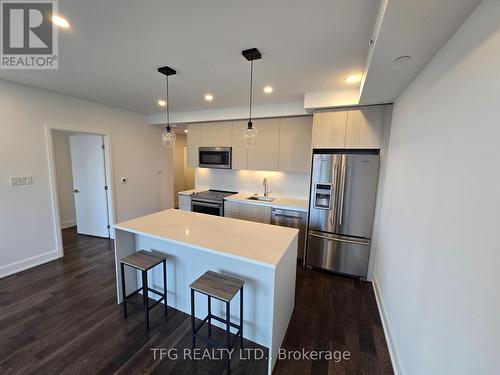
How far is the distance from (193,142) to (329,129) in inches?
109

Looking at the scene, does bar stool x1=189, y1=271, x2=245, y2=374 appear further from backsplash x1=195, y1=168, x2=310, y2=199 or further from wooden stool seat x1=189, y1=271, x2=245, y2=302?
backsplash x1=195, y1=168, x2=310, y2=199

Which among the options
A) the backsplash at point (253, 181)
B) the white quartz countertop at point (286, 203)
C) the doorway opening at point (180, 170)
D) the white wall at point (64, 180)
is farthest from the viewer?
the doorway opening at point (180, 170)

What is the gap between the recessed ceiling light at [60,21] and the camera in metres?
1.54

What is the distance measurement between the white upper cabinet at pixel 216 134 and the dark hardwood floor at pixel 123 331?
9.09 ft

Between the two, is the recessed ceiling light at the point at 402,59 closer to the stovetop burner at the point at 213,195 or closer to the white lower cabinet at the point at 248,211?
the white lower cabinet at the point at 248,211

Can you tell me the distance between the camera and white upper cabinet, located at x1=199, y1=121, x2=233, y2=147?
413 centimetres

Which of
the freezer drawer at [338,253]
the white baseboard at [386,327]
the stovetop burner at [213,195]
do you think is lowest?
the white baseboard at [386,327]

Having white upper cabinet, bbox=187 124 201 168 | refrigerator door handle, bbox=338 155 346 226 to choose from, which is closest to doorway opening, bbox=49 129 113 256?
white upper cabinet, bbox=187 124 201 168

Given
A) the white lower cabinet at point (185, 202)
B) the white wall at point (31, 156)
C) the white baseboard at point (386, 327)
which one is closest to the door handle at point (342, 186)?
the white baseboard at point (386, 327)

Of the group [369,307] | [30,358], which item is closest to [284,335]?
[369,307]

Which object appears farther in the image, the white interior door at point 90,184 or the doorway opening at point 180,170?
the doorway opening at point 180,170

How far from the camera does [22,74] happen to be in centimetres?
253

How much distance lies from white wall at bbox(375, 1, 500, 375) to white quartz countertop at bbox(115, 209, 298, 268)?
95cm

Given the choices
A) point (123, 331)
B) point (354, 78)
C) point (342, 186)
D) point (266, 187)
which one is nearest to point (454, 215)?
point (342, 186)
